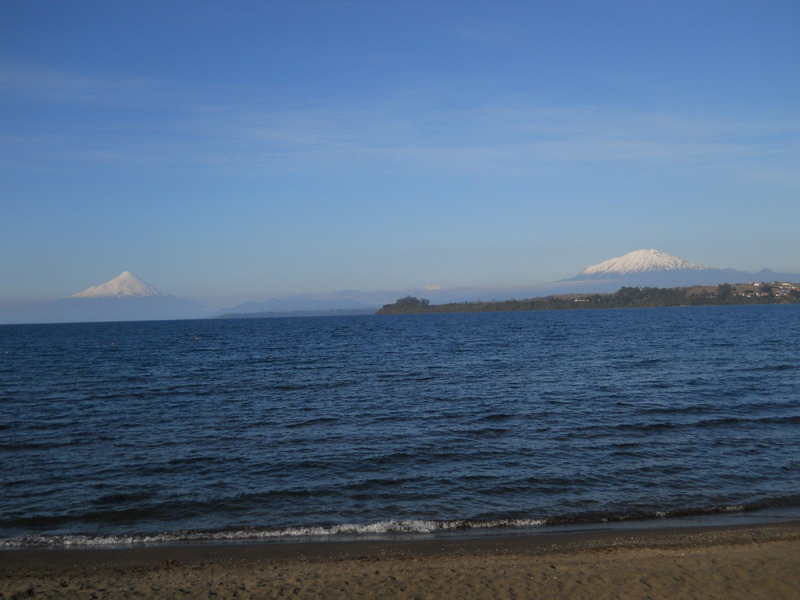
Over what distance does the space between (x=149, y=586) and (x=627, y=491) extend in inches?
439

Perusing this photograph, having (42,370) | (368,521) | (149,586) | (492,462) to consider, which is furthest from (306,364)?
(149,586)

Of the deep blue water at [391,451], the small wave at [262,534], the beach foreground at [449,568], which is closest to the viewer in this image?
the beach foreground at [449,568]

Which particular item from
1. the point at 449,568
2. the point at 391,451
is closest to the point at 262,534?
the point at 449,568

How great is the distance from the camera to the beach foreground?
1018cm

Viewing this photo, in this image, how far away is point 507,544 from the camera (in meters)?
12.6

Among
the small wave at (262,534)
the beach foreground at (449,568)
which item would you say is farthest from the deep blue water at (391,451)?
the beach foreground at (449,568)

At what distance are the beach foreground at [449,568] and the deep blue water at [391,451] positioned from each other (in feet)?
3.54

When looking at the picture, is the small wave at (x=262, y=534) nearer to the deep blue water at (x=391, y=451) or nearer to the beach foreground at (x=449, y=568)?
the deep blue water at (x=391, y=451)

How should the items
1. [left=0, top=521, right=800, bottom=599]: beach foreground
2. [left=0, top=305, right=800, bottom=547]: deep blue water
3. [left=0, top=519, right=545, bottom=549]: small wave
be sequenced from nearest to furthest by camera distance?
[left=0, top=521, right=800, bottom=599]: beach foreground → [left=0, top=519, right=545, bottom=549]: small wave → [left=0, top=305, right=800, bottom=547]: deep blue water

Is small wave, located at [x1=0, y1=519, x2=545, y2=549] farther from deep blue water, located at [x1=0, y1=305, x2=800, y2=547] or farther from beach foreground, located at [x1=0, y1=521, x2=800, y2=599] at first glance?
beach foreground, located at [x1=0, y1=521, x2=800, y2=599]

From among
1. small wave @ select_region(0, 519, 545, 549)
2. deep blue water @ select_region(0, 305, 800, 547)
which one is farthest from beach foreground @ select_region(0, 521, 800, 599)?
deep blue water @ select_region(0, 305, 800, 547)

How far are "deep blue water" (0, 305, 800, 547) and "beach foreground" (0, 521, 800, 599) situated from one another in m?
1.08

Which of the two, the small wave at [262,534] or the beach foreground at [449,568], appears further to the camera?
the small wave at [262,534]

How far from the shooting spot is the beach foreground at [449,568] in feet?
33.4
